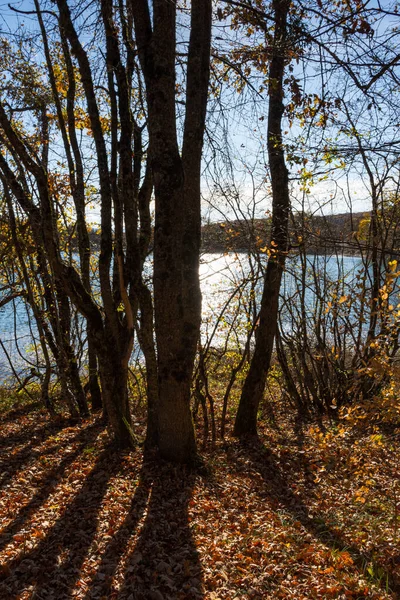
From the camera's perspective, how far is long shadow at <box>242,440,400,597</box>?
4039 mm

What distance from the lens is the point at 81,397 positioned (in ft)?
26.6

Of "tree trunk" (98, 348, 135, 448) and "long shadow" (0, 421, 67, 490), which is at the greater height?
"tree trunk" (98, 348, 135, 448)

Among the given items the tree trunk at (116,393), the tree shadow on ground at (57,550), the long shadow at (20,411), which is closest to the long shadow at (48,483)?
the tree shadow on ground at (57,550)

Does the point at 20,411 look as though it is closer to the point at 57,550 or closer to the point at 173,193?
the point at 57,550

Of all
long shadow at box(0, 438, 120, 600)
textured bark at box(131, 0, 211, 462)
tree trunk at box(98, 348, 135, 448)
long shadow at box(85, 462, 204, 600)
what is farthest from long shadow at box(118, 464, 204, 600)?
tree trunk at box(98, 348, 135, 448)

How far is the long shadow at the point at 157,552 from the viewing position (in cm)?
350

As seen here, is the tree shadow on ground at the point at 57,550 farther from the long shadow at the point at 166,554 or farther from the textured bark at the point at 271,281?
the textured bark at the point at 271,281

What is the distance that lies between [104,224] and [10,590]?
4.25 metres

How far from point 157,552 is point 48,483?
195 cm

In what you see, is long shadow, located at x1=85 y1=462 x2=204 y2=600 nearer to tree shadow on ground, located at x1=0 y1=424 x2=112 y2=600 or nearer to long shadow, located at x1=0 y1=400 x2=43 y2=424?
tree shadow on ground, located at x1=0 y1=424 x2=112 y2=600

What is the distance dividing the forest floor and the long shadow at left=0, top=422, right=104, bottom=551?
0.02 meters

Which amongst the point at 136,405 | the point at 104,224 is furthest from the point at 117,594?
the point at 136,405

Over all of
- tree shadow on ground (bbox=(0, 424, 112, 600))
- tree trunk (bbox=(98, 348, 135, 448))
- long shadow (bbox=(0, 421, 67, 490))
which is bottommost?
long shadow (bbox=(0, 421, 67, 490))

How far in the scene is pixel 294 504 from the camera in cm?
525
